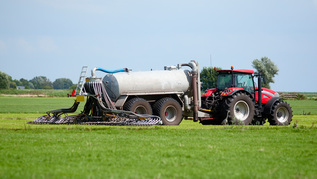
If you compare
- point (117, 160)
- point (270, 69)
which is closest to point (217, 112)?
point (117, 160)

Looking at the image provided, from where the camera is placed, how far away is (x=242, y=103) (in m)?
22.5

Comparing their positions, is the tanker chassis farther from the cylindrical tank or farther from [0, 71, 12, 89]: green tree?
[0, 71, 12, 89]: green tree

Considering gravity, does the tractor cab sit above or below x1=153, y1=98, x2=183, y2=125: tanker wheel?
above

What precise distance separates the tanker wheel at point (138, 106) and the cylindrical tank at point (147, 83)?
467 millimetres

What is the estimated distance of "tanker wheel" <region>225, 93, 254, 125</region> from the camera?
22.0m

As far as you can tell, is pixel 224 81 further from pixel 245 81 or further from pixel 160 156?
pixel 160 156

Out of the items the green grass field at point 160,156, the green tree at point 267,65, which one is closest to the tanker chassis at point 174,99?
the green grass field at point 160,156

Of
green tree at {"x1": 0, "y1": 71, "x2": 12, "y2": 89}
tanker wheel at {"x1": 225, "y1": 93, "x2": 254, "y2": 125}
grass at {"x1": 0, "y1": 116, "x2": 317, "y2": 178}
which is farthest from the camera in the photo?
green tree at {"x1": 0, "y1": 71, "x2": 12, "y2": 89}

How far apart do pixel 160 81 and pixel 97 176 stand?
14.7 m

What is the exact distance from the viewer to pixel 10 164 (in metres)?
9.58

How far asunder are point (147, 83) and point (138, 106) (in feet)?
4.14

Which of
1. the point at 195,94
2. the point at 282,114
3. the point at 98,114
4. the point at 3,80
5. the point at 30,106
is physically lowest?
the point at 282,114

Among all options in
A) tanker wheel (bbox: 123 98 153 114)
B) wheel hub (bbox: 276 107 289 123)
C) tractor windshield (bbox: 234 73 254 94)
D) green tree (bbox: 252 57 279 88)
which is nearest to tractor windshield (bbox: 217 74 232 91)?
tractor windshield (bbox: 234 73 254 94)

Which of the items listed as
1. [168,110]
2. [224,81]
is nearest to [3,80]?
[168,110]
